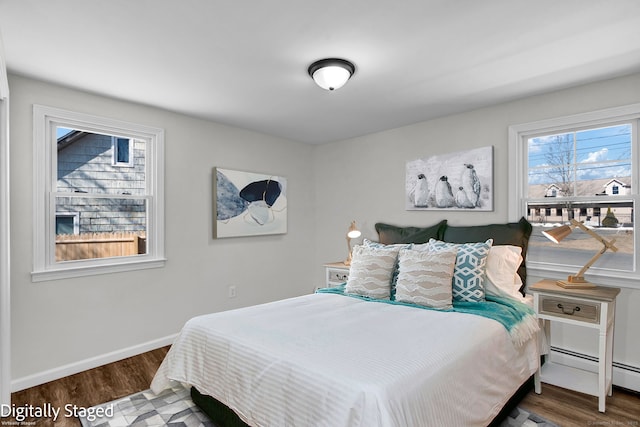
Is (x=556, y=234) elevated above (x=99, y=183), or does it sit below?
below

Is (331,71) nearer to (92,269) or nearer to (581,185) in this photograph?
(581,185)

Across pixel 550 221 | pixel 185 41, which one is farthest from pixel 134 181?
pixel 550 221

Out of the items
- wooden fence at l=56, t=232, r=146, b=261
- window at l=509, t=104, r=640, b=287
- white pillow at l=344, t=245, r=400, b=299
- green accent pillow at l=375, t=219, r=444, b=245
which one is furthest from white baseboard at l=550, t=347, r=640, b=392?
wooden fence at l=56, t=232, r=146, b=261

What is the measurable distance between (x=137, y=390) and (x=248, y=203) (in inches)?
86.2

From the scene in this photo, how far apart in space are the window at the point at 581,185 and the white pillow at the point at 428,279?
3.23ft

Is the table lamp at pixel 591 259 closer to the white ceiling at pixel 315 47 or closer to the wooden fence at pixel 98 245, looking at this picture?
the white ceiling at pixel 315 47

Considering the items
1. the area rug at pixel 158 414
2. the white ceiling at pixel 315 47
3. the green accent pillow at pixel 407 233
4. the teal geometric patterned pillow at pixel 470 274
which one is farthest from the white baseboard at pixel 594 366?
the white ceiling at pixel 315 47

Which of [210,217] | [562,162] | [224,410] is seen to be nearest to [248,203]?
[210,217]

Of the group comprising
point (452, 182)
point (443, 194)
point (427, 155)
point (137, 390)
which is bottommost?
point (137, 390)

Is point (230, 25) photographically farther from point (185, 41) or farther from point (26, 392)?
point (26, 392)

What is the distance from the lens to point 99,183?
311 centimetres

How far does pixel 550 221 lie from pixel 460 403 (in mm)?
2065

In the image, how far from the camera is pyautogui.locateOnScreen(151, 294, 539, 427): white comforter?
1416 millimetres

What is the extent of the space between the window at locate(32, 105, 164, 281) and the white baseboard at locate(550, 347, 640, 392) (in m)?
3.61
